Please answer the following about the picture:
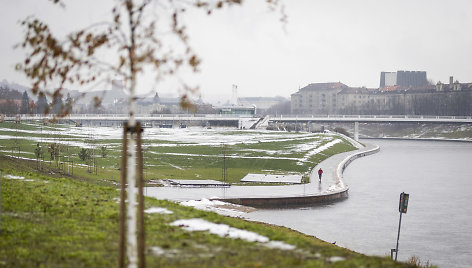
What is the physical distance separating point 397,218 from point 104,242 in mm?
31895

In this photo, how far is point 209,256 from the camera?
12.0 m

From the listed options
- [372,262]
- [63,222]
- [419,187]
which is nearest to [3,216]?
[63,222]

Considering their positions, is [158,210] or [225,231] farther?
[158,210]

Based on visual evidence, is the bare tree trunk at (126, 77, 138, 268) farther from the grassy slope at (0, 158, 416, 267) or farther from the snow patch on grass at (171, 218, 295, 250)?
the snow patch on grass at (171, 218, 295, 250)

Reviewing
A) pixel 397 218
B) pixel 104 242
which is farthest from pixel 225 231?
pixel 397 218

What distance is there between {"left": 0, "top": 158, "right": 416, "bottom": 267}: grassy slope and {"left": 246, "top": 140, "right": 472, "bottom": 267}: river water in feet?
58.5

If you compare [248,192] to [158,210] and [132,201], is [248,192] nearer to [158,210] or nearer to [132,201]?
[158,210]

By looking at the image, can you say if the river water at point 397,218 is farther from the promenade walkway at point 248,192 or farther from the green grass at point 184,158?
the green grass at point 184,158

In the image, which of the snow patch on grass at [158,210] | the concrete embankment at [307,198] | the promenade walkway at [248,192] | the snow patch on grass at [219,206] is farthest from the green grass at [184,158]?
the snow patch on grass at [158,210]

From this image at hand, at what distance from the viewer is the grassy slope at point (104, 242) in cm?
1159

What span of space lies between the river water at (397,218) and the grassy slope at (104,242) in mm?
17844

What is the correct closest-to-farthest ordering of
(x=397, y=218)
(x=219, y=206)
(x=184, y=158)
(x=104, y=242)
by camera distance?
(x=104, y=242), (x=397, y=218), (x=219, y=206), (x=184, y=158)

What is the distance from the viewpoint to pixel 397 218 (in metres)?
41.3

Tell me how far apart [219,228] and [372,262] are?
4564mm
